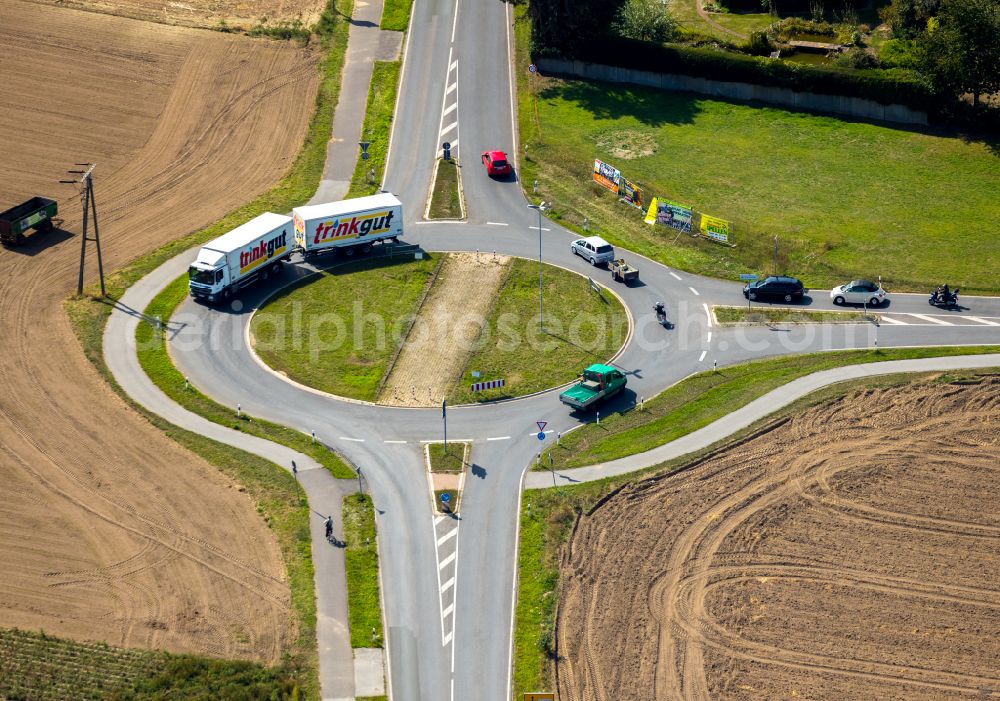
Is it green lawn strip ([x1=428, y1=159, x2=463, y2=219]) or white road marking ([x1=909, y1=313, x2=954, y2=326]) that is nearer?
white road marking ([x1=909, y1=313, x2=954, y2=326])

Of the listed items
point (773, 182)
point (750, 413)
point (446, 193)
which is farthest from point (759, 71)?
point (750, 413)

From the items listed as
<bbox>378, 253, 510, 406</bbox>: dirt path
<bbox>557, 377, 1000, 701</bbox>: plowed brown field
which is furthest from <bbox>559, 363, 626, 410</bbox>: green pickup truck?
<bbox>378, 253, 510, 406</bbox>: dirt path

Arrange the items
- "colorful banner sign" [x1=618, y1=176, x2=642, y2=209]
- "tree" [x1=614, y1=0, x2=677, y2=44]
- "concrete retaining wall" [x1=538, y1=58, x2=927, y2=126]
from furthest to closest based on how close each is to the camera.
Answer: "tree" [x1=614, y1=0, x2=677, y2=44] → "concrete retaining wall" [x1=538, y1=58, x2=927, y2=126] → "colorful banner sign" [x1=618, y1=176, x2=642, y2=209]

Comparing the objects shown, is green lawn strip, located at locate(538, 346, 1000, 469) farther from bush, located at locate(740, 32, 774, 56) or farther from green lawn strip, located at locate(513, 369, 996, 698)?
bush, located at locate(740, 32, 774, 56)

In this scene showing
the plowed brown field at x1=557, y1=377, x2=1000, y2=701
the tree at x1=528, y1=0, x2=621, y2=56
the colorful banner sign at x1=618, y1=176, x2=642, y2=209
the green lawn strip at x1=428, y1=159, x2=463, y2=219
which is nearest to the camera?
the plowed brown field at x1=557, y1=377, x2=1000, y2=701

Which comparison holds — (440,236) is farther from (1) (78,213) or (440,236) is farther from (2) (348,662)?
(2) (348,662)

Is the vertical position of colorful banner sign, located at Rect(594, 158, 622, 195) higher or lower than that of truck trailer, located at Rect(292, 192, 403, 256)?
higher

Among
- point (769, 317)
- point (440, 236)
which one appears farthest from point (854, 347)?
point (440, 236)

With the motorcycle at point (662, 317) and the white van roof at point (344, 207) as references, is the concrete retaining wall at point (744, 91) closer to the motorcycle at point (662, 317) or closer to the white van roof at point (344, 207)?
the white van roof at point (344, 207)

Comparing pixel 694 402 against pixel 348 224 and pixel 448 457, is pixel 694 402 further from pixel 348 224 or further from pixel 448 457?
pixel 348 224
